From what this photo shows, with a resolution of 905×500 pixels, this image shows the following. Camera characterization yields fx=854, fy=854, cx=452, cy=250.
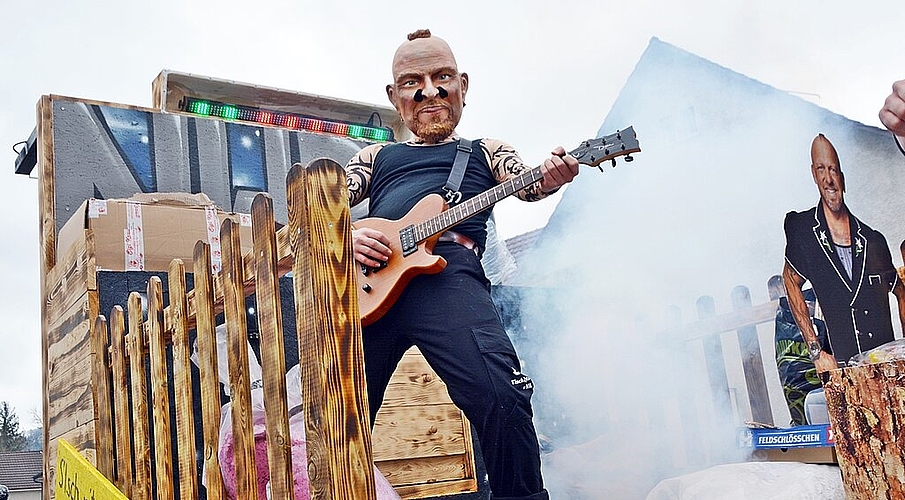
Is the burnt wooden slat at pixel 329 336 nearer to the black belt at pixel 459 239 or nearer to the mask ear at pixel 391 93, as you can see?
the black belt at pixel 459 239

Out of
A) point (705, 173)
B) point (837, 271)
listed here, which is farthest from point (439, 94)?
point (705, 173)

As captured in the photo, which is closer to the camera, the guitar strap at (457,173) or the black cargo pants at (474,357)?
the black cargo pants at (474,357)

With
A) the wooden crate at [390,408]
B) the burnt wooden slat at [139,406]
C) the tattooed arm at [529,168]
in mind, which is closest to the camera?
the tattooed arm at [529,168]

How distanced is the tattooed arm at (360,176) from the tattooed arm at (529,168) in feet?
1.26

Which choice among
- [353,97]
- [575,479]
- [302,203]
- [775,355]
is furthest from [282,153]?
[302,203]

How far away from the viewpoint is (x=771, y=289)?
4598 millimetres

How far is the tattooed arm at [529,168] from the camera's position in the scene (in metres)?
2.30

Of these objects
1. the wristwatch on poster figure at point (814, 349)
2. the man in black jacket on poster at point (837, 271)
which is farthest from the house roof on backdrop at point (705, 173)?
the wristwatch on poster figure at point (814, 349)

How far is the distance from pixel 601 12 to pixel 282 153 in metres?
2.28

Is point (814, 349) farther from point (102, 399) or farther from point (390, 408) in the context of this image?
point (102, 399)

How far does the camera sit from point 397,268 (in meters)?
2.35

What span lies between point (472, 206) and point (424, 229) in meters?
0.15

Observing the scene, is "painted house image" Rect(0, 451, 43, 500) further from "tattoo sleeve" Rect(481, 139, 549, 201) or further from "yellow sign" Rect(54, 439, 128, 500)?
"tattoo sleeve" Rect(481, 139, 549, 201)

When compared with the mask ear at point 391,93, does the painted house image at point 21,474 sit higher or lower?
lower
